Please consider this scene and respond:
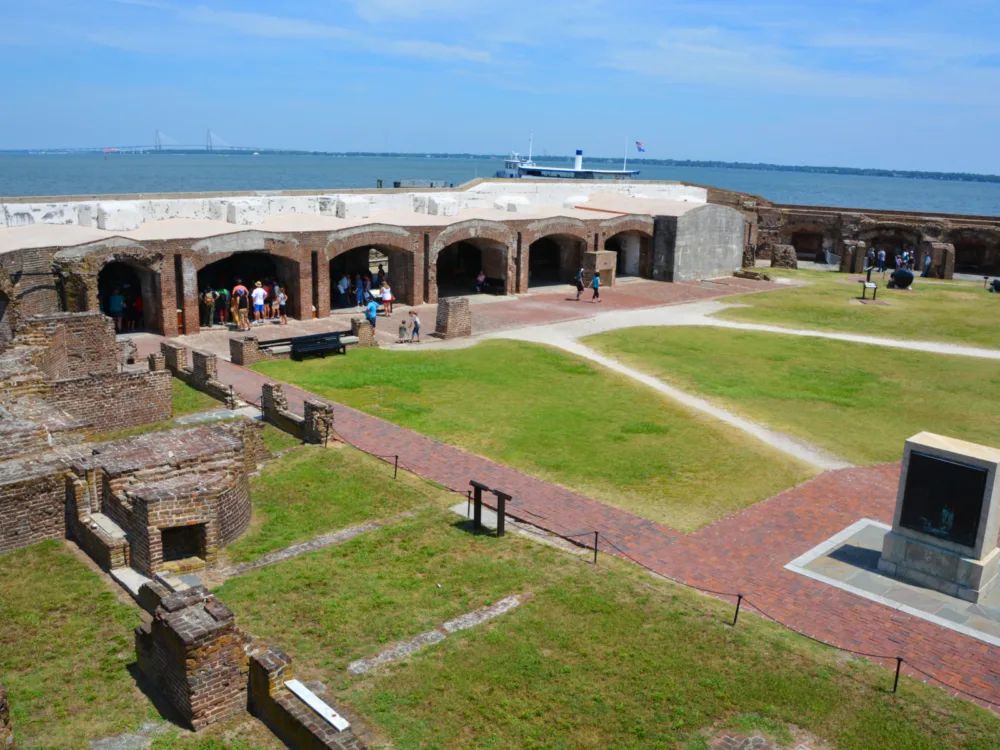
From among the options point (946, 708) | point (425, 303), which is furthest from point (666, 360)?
point (946, 708)

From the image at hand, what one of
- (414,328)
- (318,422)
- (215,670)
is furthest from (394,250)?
(215,670)

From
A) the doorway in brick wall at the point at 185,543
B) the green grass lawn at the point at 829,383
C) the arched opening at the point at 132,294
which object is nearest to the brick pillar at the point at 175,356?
the arched opening at the point at 132,294

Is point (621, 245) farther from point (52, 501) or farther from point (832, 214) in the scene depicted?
point (52, 501)

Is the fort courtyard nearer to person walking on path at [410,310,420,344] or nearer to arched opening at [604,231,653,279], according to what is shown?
person walking on path at [410,310,420,344]

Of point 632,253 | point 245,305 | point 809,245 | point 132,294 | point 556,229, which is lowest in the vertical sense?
point 245,305

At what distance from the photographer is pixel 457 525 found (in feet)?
42.2

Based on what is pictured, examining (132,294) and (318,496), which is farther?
(132,294)

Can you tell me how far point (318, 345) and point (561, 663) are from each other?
613 inches

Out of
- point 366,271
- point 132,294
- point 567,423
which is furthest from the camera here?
point 366,271

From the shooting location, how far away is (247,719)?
8359mm

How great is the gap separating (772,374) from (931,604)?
498 inches

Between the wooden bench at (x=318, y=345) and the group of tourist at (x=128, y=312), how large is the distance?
20.8 ft

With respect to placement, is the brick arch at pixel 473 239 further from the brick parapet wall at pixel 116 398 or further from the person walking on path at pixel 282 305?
the brick parapet wall at pixel 116 398

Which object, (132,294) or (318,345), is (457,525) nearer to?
(318,345)
